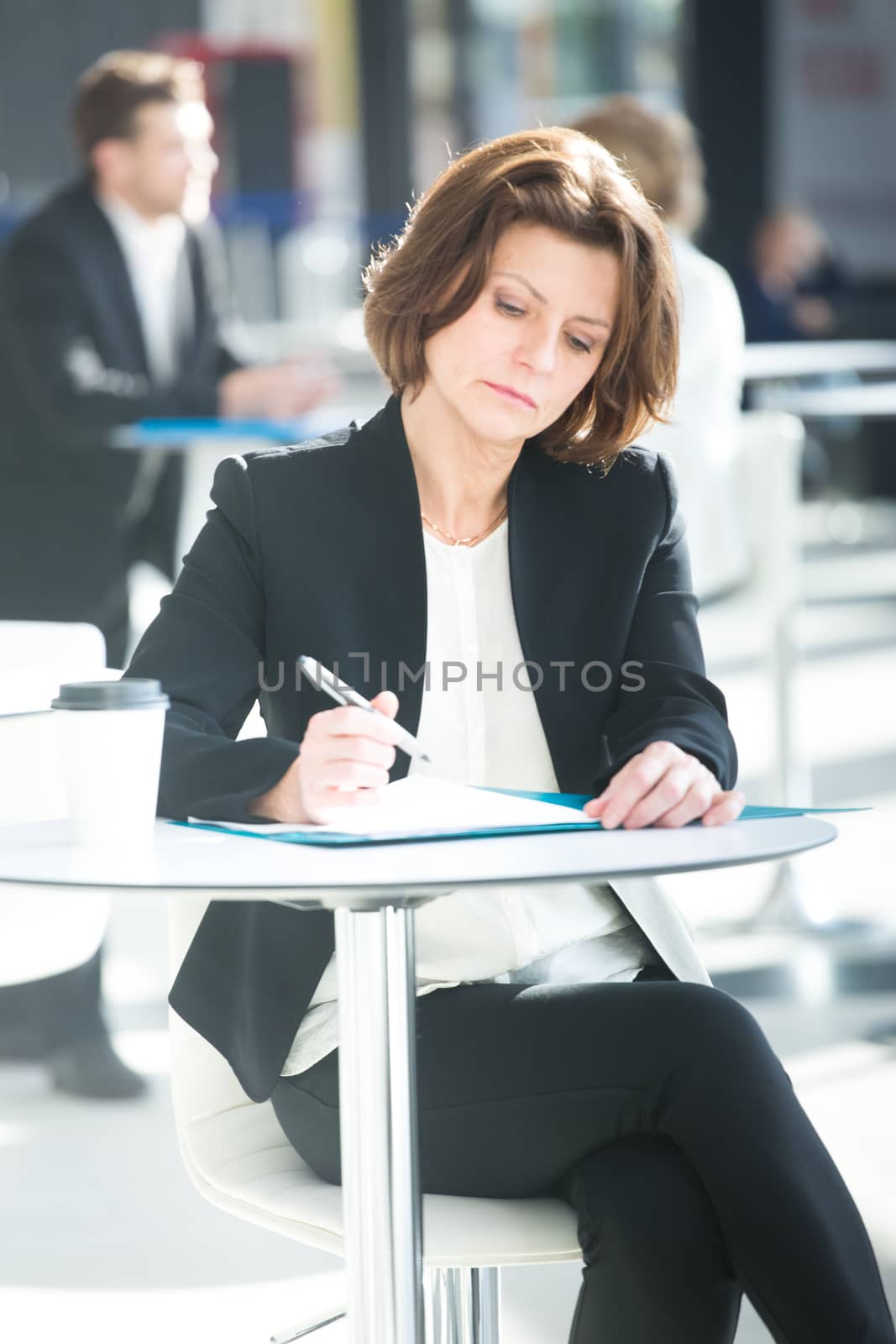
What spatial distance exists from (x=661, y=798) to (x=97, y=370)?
264cm

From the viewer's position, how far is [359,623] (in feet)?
5.17

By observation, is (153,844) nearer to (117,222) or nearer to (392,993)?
(392,993)

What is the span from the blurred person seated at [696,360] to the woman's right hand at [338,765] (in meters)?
2.09

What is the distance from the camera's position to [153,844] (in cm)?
125

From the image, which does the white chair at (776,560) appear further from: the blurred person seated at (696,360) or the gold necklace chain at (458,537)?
the gold necklace chain at (458,537)

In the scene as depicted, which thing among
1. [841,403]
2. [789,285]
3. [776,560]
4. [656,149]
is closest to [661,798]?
[776,560]

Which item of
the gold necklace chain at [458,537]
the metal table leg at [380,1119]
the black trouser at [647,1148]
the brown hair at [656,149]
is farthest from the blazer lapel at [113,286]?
the metal table leg at [380,1119]

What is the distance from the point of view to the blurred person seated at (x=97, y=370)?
3.70m

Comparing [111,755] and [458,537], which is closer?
[111,755]

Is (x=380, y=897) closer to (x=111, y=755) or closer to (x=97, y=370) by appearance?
A: (x=111, y=755)

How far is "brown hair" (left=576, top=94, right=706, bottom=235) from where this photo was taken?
3.50 metres

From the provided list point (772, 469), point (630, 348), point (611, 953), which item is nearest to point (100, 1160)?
point (611, 953)

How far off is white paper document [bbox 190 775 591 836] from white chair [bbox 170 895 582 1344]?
227 millimetres

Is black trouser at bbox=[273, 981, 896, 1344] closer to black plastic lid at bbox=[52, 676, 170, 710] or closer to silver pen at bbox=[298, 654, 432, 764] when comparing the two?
silver pen at bbox=[298, 654, 432, 764]
